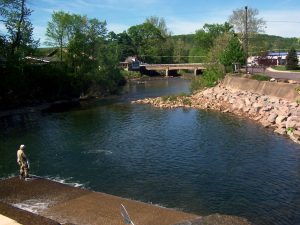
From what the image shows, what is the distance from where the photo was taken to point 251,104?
169ft

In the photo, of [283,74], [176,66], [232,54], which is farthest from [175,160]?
[176,66]

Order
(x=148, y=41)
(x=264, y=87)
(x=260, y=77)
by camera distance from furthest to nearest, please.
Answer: (x=148, y=41) < (x=260, y=77) < (x=264, y=87)


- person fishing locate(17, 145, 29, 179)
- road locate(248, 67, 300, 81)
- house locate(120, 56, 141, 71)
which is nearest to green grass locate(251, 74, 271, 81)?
road locate(248, 67, 300, 81)

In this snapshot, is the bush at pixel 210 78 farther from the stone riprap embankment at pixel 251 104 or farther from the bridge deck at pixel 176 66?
the bridge deck at pixel 176 66

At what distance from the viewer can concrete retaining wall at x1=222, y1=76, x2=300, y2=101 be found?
4752 centimetres

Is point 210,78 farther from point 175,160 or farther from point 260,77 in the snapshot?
point 175,160

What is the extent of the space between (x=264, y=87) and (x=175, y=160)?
28.2 metres

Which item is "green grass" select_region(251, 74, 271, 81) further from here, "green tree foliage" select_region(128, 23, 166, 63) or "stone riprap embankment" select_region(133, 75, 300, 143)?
"green tree foliage" select_region(128, 23, 166, 63)

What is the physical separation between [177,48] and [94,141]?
443ft

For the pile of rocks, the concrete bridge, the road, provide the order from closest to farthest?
the pile of rocks < the road < the concrete bridge

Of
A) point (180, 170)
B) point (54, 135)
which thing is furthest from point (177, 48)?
point (180, 170)

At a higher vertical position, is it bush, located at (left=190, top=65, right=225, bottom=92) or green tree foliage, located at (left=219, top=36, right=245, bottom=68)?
green tree foliage, located at (left=219, top=36, right=245, bottom=68)

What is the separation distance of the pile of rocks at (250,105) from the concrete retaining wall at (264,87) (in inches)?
35.3

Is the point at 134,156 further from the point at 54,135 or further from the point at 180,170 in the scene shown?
the point at 54,135
